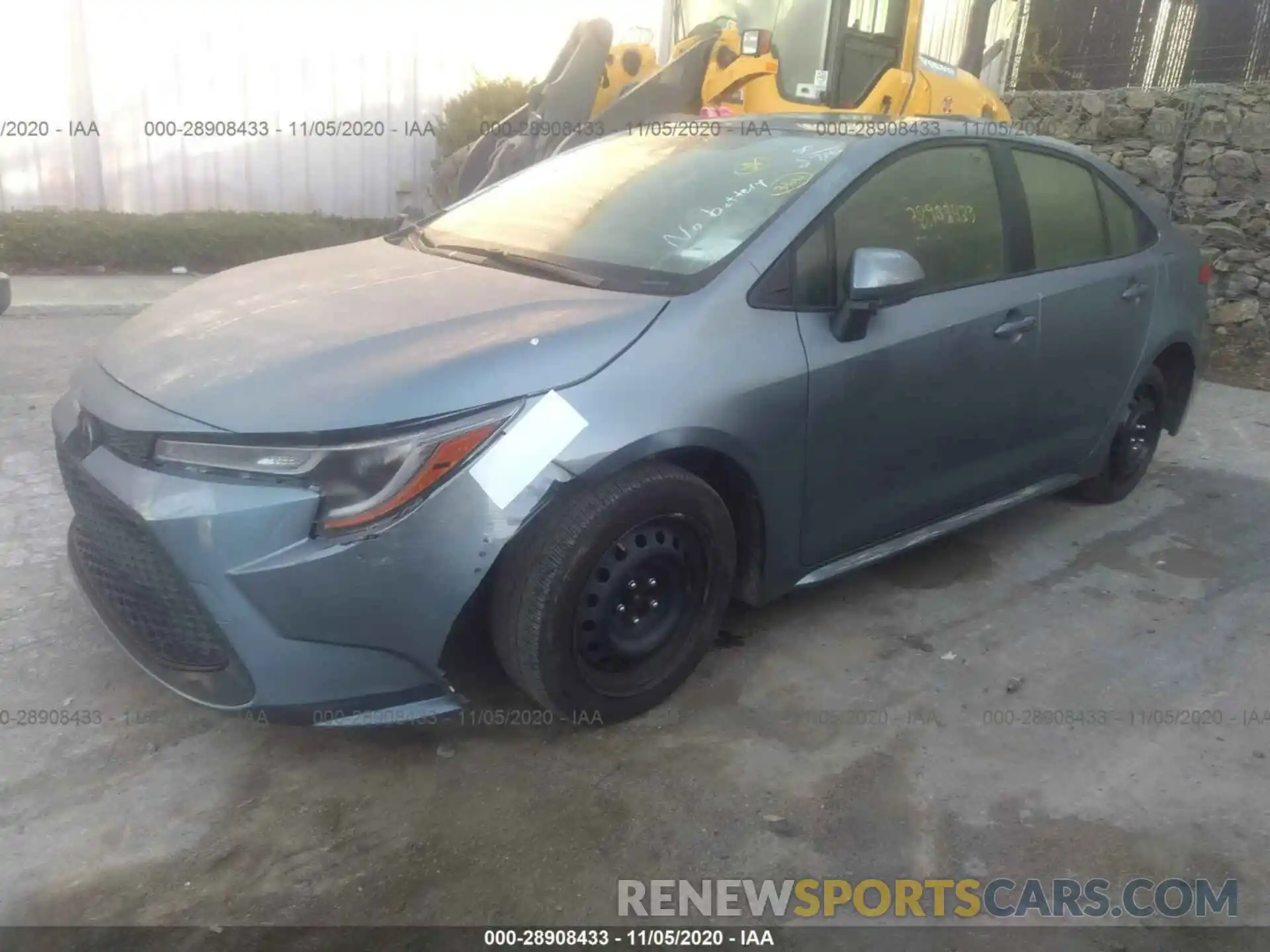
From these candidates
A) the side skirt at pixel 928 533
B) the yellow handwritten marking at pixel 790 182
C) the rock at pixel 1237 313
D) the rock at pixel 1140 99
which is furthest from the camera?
the rock at pixel 1140 99

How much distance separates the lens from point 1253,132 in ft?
26.5

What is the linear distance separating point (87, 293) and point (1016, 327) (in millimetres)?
6698

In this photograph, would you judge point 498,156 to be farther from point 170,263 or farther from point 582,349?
point 582,349

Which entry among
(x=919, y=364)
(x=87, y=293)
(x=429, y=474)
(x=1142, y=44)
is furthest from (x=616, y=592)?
(x=1142, y=44)

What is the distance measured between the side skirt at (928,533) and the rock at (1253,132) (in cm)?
535

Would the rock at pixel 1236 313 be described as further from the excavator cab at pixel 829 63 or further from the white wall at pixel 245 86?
the white wall at pixel 245 86

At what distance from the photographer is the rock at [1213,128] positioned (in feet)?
27.1

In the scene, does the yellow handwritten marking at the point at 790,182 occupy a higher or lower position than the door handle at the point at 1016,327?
higher

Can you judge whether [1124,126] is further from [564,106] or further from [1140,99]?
[564,106]

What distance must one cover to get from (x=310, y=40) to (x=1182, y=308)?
8.80 metres

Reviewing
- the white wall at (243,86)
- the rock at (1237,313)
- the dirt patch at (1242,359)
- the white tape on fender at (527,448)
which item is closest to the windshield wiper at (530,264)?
the white tape on fender at (527,448)

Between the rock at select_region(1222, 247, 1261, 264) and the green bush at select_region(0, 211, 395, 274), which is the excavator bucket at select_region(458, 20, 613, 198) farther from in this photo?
the rock at select_region(1222, 247, 1261, 264)

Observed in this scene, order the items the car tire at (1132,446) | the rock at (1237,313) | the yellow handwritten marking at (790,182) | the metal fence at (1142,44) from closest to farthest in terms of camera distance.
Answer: the yellow handwritten marking at (790,182), the car tire at (1132,446), the rock at (1237,313), the metal fence at (1142,44)

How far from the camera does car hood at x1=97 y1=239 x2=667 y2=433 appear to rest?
7.98 feet
